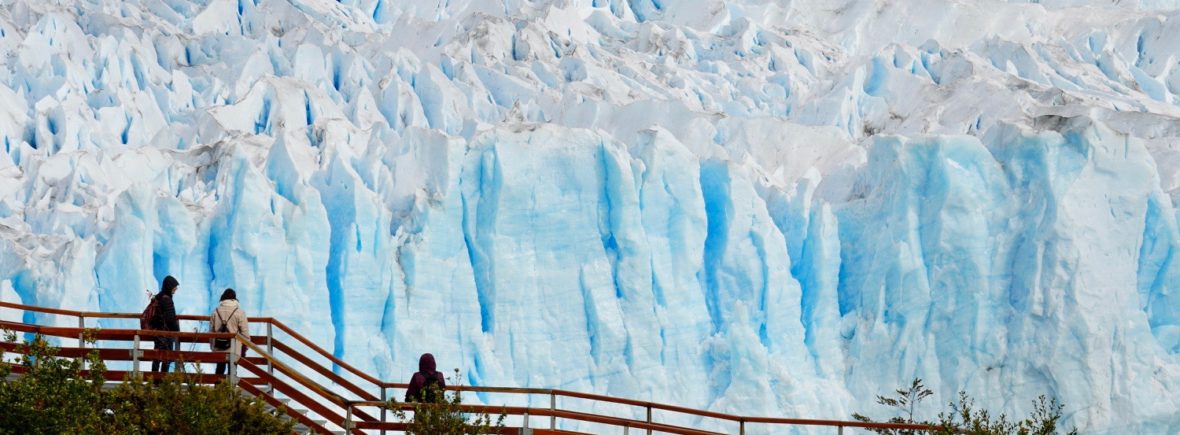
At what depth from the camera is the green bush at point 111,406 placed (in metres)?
8.76

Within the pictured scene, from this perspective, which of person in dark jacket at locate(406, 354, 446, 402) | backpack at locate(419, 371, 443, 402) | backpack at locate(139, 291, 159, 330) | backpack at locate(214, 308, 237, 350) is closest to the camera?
backpack at locate(419, 371, 443, 402)

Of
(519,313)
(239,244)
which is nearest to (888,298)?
(519,313)

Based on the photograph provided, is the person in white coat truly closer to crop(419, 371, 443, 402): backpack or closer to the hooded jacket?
the hooded jacket

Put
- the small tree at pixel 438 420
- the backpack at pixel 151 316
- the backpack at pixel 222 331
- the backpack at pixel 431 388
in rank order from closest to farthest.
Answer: the small tree at pixel 438 420 < the backpack at pixel 431 388 < the backpack at pixel 222 331 < the backpack at pixel 151 316

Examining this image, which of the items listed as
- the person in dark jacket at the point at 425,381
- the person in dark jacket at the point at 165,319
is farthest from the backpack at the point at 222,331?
the person in dark jacket at the point at 425,381

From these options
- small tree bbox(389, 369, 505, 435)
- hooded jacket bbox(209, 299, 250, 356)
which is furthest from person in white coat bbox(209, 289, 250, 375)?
small tree bbox(389, 369, 505, 435)

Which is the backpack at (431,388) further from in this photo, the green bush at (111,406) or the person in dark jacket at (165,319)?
the person in dark jacket at (165,319)

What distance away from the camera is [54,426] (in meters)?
8.77

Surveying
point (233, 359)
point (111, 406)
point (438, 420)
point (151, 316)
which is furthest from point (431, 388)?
point (151, 316)

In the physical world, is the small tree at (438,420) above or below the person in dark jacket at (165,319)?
below

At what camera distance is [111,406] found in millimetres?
9266

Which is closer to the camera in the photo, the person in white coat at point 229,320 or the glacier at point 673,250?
the person in white coat at point 229,320

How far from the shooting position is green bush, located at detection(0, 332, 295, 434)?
28.7ft

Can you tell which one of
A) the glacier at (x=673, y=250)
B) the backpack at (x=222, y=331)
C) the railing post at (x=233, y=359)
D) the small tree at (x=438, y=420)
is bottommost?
the small tree at (x=438, y=420)
